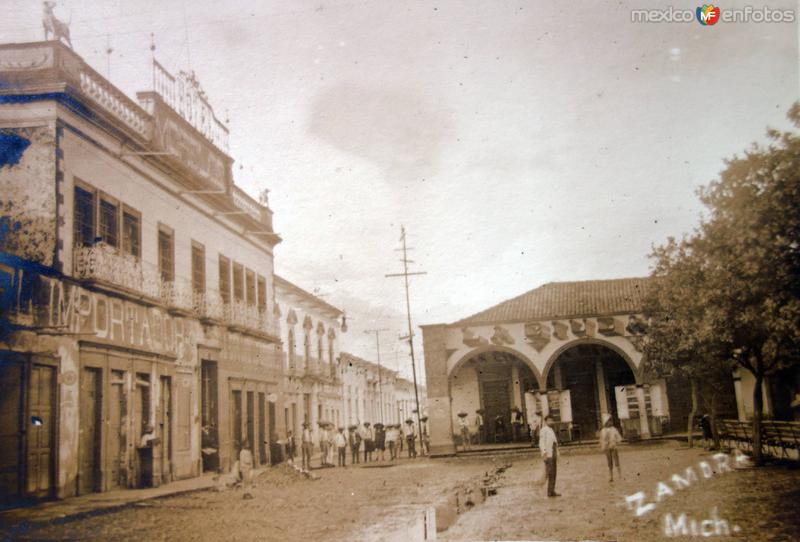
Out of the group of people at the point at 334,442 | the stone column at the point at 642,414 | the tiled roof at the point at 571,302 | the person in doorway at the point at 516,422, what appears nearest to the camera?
the group of people at the point at 334,442

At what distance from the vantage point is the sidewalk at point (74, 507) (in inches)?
282

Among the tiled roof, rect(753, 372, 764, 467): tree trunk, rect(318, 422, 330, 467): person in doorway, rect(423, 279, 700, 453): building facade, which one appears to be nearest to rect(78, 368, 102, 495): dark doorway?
rect(318, 422, 330, 467): person in doorway

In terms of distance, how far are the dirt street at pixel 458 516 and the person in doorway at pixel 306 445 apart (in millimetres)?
378

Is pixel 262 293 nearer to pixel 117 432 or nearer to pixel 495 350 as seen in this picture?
pixel 117 432

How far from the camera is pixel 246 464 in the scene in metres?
10.5

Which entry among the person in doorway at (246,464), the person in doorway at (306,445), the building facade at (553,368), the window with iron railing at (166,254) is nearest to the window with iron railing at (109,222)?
the window with iron railing at (166,254)

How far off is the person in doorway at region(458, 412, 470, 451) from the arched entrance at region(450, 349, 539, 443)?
2.32 ft

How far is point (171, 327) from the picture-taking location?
29.6ft

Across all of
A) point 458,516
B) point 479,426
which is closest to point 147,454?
point 458,516

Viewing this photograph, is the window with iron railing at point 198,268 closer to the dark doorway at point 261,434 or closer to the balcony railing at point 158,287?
the balcony railing at point 158,287

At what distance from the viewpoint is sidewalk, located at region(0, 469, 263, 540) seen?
7.16m

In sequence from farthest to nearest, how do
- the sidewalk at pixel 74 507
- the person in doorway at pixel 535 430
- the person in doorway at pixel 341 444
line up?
the person in doorway at pixel 535 430 < the person in doorway at pixel 341 444 < the sidewalk at pixel 74 507

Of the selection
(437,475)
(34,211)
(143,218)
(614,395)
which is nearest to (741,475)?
(437,475)

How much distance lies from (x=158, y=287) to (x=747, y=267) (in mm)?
7497
